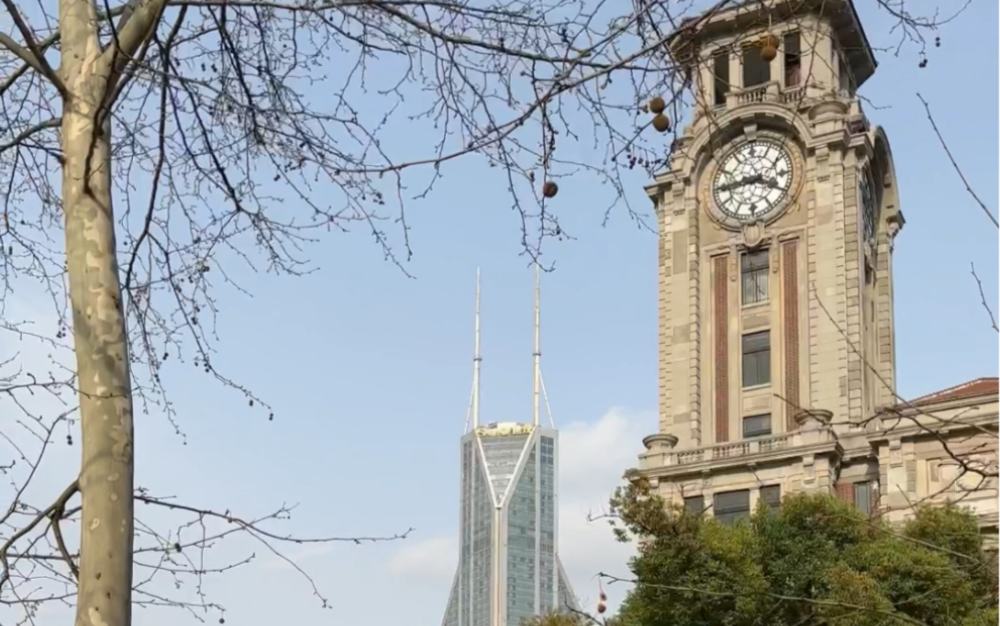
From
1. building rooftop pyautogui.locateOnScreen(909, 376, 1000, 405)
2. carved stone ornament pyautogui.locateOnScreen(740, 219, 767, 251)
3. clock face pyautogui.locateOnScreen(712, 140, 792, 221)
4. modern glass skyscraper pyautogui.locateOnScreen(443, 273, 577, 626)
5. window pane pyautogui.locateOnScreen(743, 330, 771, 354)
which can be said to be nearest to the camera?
building rooftop pyautogui.locateOnScreen(909, 376, 1000, 405)

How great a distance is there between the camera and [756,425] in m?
49.2

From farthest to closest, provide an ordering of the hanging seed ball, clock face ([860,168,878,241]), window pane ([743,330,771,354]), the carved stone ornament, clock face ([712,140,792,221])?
clock face ([860,168,878,241])
the carved stone ornament
clock face ([712,140,792,221])
window pane ([743,330,771,354])
the hanging seed ball

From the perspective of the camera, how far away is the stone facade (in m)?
47.0

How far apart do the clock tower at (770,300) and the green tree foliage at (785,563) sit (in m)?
11.7

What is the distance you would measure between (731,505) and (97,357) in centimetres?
4201

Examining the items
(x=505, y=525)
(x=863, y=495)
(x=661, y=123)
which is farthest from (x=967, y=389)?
(x=505, y=525)

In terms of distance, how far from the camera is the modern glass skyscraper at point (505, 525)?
186 metres

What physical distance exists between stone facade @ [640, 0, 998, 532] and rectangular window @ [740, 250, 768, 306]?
0.05 m

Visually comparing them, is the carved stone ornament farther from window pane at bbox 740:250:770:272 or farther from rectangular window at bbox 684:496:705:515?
rectangular window at bbox 684:496:705:515

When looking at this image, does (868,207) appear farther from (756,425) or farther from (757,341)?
(756,425)

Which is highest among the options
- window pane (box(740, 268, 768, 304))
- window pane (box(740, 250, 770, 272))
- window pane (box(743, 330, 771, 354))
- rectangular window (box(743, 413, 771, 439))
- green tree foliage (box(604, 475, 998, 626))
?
window pane (box(740, 250, 770, 272))

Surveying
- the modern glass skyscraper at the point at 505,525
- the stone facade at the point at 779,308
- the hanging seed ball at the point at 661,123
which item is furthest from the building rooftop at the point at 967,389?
the modern glass skyscraper at the point at 505,525

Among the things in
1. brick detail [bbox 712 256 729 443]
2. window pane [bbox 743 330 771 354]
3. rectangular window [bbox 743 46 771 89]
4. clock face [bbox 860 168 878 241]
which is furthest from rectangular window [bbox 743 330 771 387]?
rectangular window [bbox 743 46 771 89]

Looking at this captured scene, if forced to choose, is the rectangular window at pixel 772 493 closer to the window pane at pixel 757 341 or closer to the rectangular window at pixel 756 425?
A: the rectangular window at pixel 756 425
